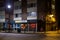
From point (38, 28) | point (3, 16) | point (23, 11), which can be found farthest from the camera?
point (3, 16)

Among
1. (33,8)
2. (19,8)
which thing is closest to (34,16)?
(33,8)

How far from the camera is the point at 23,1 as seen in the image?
6184 centimetres

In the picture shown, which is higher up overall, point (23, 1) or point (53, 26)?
point (23, 1)

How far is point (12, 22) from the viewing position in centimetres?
6375

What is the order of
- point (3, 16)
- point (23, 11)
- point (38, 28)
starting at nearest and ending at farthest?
point (38, 28) < point (23, 11) < point (3, 16)

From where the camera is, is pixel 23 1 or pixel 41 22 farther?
pixel 23 1

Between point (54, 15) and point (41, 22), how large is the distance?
6906 millimetres

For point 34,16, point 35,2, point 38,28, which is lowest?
point 38,28

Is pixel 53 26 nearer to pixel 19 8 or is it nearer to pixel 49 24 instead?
pixel 49 24

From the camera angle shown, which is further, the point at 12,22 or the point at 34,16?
the point at 12,22

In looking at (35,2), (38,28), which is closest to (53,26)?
(38,28)

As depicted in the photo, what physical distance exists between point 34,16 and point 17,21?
7.28 metres

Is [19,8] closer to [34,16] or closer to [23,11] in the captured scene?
[23,11]

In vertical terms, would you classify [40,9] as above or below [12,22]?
above
